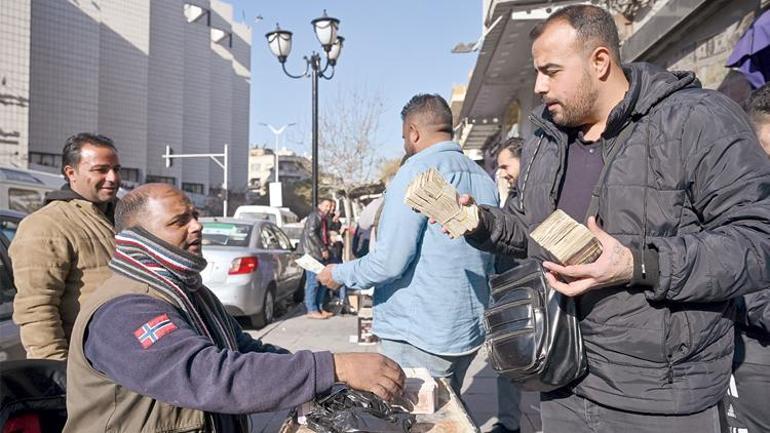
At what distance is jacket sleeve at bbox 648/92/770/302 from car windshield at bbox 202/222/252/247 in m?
7.70

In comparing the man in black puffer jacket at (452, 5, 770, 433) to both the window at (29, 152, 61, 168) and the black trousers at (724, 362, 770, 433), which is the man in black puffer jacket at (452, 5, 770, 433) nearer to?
the black trousers at (724, 362, 770, 433)

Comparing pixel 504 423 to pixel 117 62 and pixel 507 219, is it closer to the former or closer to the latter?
pixel 507 219

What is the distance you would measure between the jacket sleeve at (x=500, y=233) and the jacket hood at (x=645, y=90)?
552mm

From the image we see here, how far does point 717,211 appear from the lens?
5.67 ft

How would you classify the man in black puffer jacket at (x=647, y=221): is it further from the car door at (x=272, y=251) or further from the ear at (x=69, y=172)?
the car door at (x=272, y=251)

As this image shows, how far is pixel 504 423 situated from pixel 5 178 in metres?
8.81

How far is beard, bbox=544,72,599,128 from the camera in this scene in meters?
2.01

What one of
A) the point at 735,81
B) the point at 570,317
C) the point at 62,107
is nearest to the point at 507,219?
the point at 570,317

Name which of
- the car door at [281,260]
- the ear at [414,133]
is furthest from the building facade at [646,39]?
the car door at [281,260]

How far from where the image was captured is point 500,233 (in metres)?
2.36

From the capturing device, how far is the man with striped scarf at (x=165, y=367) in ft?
6.00

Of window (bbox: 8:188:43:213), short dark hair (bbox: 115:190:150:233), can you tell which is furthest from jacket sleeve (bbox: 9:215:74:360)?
window (bbox: 8:188:43:213)

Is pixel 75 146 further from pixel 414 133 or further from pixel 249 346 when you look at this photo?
pixel 414 133

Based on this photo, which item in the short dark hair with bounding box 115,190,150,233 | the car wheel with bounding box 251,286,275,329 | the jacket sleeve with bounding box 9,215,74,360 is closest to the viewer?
the short dark hair with bounding box 115,190,150,233
